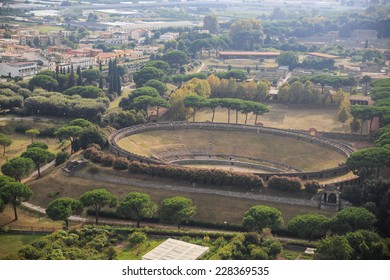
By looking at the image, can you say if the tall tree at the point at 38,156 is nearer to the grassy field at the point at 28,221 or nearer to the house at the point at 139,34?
the grassy field at the point at 28,221

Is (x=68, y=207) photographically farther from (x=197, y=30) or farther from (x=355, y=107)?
(x=197, y=30)

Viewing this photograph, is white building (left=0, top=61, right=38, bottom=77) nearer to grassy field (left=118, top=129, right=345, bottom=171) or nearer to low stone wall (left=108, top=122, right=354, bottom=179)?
low stone wall (left=108, top=122, right=354, bottom=179)

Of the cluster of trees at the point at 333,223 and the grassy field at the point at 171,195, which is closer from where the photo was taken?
the cluster of trees at the point at 333,223

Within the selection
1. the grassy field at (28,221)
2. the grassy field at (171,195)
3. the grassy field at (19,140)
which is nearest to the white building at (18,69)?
the grassy field at (19,140)

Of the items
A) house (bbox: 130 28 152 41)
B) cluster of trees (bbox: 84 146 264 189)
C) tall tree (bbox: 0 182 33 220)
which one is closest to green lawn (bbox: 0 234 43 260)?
tall tree (bbox: 0 182 33 220)

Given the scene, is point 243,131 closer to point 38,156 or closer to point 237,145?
point 237,145

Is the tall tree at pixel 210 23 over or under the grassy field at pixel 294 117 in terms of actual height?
over

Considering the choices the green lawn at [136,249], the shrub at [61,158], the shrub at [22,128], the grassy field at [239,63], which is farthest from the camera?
the grassy field at [239,63]
